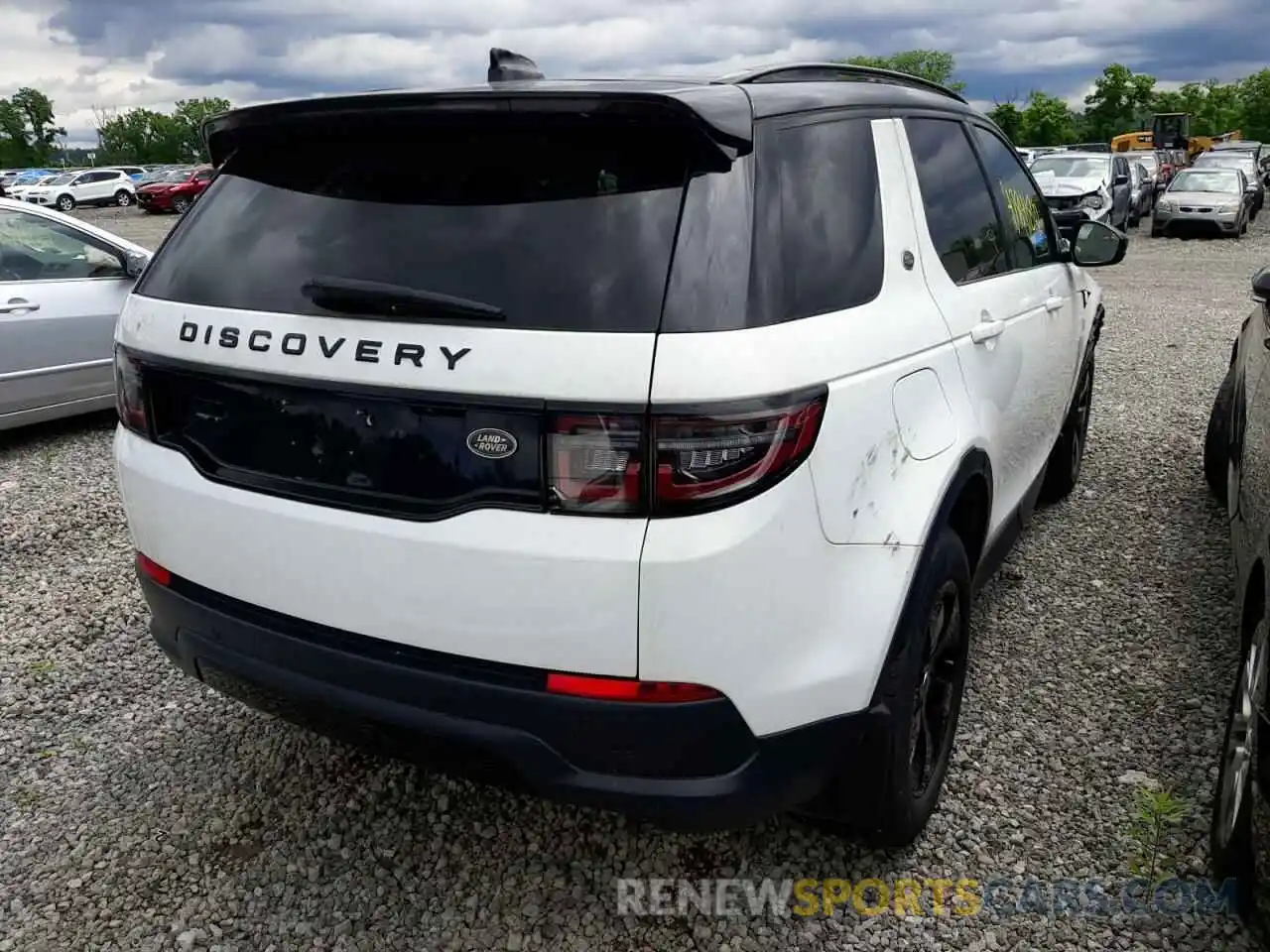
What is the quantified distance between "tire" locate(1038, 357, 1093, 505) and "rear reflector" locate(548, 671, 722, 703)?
325 centimetres

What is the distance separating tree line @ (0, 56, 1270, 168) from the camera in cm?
7106

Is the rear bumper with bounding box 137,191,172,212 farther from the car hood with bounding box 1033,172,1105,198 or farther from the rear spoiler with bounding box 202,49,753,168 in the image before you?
the rear spoiler with bounding box 202,49,753,168

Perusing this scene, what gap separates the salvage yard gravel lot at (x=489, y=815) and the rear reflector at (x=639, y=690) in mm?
808

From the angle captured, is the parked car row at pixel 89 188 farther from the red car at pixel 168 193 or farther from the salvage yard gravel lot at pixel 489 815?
the salvage yard gravel lot at pixel 489 815

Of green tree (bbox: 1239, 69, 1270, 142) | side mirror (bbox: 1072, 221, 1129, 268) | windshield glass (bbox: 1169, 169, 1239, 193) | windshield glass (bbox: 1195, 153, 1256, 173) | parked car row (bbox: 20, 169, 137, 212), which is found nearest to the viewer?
side mirror (bbox: 1072, 221, 1129, 268)

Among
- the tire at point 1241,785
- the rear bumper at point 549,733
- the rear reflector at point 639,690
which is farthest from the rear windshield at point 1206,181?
the rear reflector at point 639,690

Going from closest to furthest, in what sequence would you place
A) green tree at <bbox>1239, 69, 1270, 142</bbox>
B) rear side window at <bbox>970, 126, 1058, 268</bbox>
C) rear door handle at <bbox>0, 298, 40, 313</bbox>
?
rear side window at <bbox>970, 126, 1058, 268</bbox> < rear door handle at <bbox>0, 298, 40, 313</bbox> < green tree at <bbox>1239, 69, 1270, 142</bbox>

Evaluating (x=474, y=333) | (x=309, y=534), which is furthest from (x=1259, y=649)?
(x=309, y=534)

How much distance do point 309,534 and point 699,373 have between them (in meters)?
0.87

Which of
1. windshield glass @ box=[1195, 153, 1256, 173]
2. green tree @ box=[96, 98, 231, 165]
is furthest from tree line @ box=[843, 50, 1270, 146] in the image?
green tree @ box=[96, 98, 231, 165]

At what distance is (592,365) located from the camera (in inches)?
68.2

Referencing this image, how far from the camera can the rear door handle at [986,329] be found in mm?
2671

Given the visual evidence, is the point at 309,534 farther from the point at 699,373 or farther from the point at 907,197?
the point at 907,197

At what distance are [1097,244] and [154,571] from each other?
149 inches
